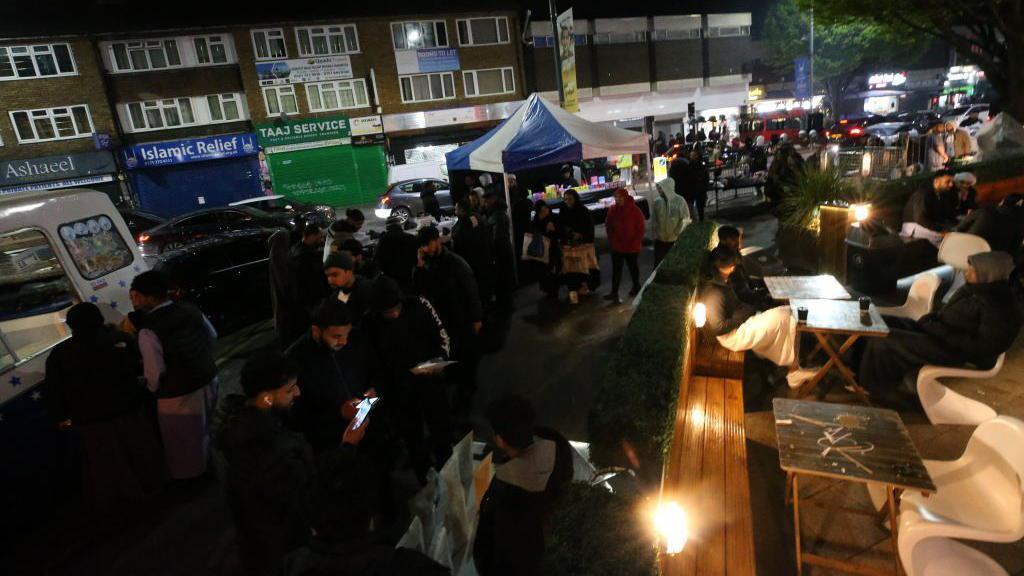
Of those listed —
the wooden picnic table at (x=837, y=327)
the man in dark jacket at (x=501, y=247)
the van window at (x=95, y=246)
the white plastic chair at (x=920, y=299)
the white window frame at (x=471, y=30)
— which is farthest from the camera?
the white window frame at (x=471, y=30)

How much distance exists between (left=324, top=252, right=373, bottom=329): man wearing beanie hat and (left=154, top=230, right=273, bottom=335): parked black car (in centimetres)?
495

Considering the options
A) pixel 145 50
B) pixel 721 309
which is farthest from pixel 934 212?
pixel 145 50

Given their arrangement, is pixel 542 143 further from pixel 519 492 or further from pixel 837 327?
pixel 519 492

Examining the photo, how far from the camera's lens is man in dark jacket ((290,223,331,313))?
19.9 ft

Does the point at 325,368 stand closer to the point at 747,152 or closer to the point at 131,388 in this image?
the point at 131,388

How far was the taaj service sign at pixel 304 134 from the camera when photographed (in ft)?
85.4

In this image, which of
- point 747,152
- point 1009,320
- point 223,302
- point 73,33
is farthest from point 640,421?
point 73,33

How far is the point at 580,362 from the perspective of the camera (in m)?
6.34

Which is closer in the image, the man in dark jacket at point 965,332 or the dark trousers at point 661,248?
the man in dark jacket at point 965,332

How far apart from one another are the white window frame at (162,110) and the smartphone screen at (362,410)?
27.6 m

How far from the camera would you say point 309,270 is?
6105 mm

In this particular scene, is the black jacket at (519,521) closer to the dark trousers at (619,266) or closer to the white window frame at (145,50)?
the dark trousers at (619,266)

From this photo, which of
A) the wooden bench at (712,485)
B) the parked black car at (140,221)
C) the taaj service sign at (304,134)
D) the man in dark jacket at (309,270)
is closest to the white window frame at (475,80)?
the taaj service sign at (304,134)

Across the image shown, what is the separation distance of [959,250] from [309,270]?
7.64 m
